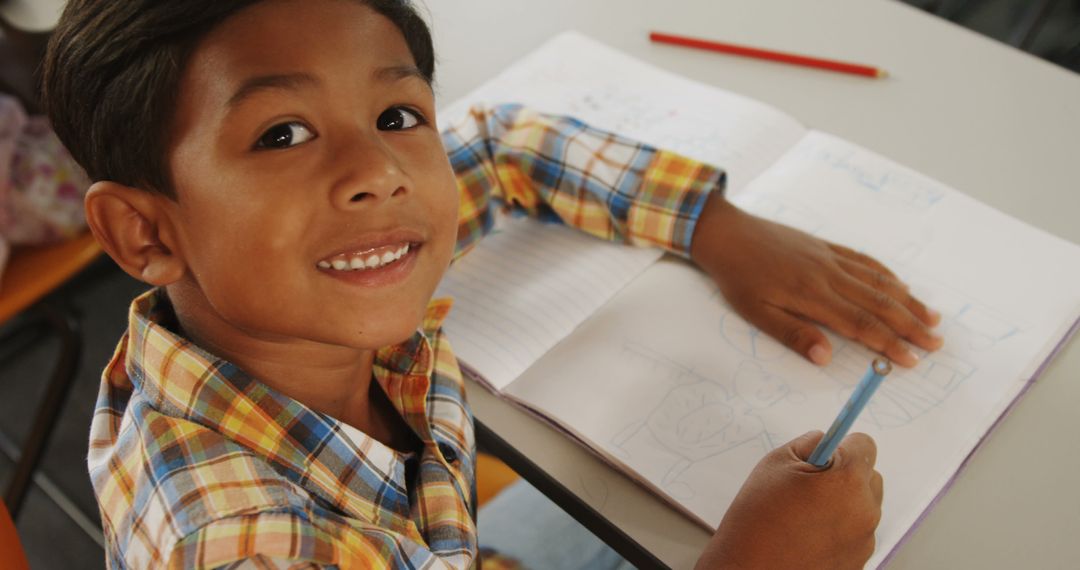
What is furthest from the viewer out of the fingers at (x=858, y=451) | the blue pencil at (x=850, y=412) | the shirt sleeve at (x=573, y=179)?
the shirt sleeve at (x=573, y=179)

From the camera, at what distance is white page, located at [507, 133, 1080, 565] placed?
0.74 m

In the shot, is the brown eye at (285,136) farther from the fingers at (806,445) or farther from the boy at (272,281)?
the fingers at (806,445)

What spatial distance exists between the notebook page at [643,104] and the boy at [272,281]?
363mm

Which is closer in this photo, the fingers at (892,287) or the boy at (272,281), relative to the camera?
the boy at (272,281)

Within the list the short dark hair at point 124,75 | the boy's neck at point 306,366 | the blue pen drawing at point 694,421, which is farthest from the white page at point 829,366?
the short dark hair at point 124,75

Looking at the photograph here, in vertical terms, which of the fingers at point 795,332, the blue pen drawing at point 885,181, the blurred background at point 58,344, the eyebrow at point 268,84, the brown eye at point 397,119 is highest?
the eyebrow at point 268,84

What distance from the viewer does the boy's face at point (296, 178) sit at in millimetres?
628

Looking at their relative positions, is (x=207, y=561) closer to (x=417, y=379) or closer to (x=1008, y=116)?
(x=417, y=379)

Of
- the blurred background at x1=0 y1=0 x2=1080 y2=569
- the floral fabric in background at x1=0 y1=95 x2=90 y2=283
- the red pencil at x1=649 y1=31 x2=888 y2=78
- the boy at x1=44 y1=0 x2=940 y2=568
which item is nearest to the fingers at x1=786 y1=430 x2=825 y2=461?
the boy at x1=44 y1=0 x2=940 y2=568

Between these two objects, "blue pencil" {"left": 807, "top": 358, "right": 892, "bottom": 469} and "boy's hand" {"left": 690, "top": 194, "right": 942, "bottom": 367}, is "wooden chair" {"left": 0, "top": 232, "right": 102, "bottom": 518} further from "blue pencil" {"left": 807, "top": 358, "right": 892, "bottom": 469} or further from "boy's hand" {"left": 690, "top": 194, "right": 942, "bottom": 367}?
"blue pencil" {"left": 807, "top": 358, "right": 892, "bottom": 469}

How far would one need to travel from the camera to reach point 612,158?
99 centimetres

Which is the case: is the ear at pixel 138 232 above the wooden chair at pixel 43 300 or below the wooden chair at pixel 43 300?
above

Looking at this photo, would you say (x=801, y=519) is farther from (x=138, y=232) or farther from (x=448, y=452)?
(x=138, y=232)

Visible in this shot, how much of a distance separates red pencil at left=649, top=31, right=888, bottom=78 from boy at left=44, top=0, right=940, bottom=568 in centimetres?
52
